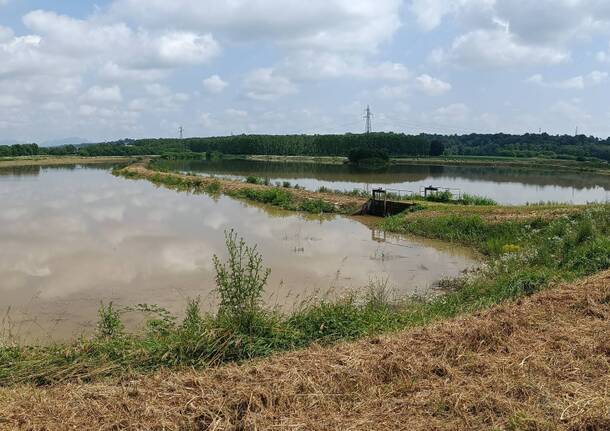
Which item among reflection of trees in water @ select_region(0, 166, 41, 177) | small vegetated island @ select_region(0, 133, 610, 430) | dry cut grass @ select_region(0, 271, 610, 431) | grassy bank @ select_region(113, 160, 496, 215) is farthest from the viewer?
reflection of trees in water @ select_region(0, 166, 41, 177)

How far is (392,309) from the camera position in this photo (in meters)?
10.3

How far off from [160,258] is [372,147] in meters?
101

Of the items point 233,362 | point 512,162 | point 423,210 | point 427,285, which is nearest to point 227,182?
point 423,210

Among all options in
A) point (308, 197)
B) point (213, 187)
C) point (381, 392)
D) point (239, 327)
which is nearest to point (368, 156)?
point (213, 187)

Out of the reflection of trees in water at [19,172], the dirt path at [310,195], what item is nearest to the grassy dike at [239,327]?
the dirt path at [310,195]

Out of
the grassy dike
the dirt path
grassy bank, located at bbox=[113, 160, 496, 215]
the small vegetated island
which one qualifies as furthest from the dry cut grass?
the dirt path

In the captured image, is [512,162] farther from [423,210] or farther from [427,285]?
[427,285]

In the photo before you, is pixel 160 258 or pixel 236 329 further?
pixel 160 258

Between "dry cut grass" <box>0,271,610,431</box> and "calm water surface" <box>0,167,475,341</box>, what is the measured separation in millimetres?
5195

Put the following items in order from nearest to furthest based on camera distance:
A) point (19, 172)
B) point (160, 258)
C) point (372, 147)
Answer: point (160, 258) < point (19, 172) < point (372, 147)

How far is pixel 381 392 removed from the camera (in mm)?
4852

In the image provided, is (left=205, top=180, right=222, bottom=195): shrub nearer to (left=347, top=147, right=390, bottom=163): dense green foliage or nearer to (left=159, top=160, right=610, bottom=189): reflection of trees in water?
(left=159, top=160, right=610, bottom=189): reflection of trees in water

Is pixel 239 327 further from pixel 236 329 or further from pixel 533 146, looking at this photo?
pixel 533 146

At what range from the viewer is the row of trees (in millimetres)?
113562
